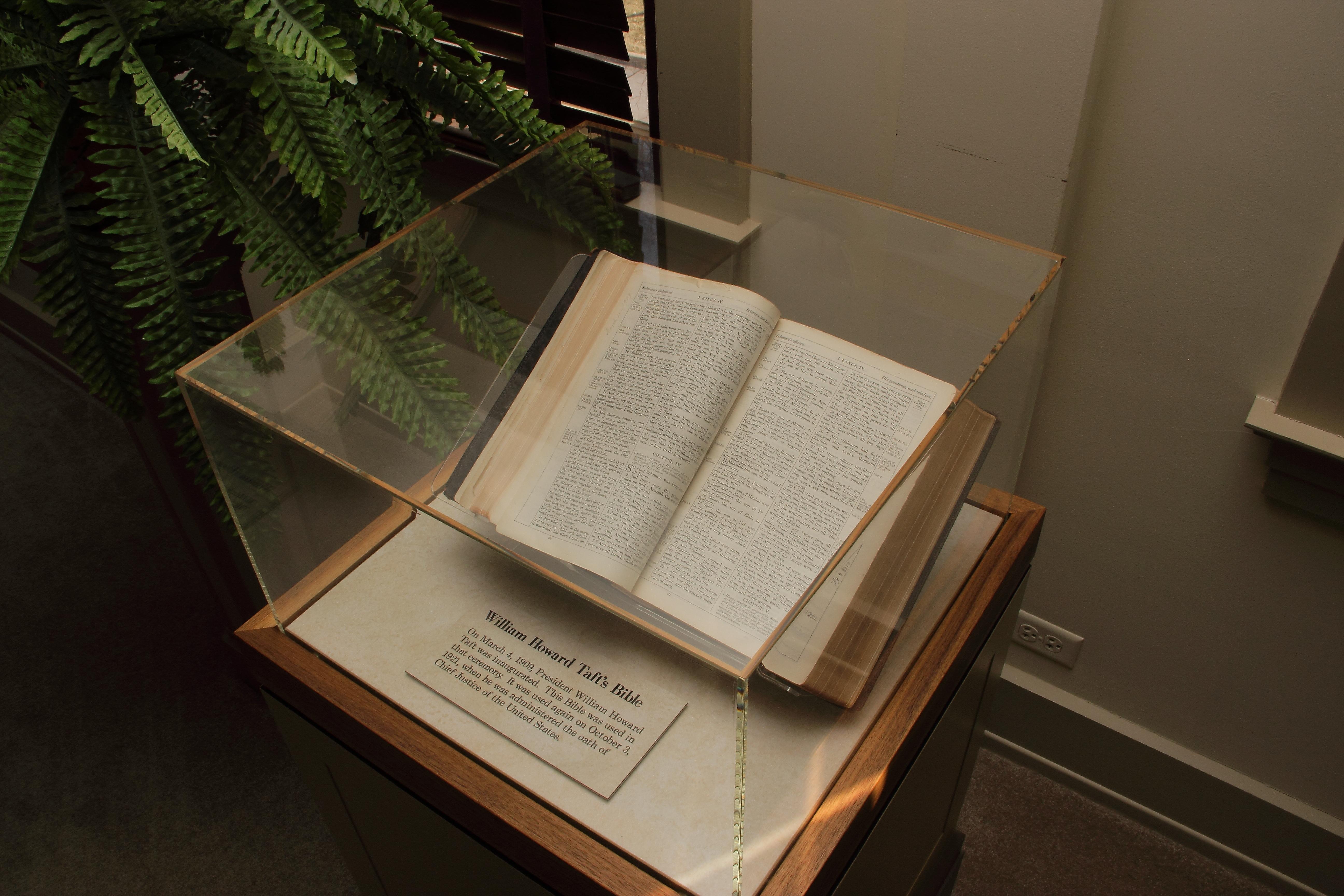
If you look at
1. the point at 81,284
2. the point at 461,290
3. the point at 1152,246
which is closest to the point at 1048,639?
the point at 1152,246

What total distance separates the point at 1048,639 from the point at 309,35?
4.44 ft

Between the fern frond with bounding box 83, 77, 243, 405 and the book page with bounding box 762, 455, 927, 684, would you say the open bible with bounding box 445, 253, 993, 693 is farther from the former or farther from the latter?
the fern frond with bounding box 83, 77, 243, 405

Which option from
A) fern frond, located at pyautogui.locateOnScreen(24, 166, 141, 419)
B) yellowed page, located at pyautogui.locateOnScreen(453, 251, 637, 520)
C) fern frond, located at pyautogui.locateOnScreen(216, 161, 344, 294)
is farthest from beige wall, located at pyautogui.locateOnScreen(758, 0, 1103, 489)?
fern frond, located at pyautogui.locateOnScreen(24, 166, 141, 419)

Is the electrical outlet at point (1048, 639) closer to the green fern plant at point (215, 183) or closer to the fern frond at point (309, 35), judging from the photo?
the green fern plant at point (215, 183)

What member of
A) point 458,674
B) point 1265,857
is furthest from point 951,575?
point 1265,857

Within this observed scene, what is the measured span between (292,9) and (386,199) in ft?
0.56

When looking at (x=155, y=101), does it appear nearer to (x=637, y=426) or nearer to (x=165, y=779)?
(x=637, y=426)

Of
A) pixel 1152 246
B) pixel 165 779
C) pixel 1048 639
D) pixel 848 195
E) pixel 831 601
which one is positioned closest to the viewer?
pixel 831 601

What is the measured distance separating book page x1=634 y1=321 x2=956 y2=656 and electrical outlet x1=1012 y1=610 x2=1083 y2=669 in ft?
2.99

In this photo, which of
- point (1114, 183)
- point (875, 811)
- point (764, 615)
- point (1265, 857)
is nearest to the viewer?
point (764, 615)

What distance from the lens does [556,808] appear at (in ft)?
2.32

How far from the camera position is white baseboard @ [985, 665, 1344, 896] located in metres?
1.43

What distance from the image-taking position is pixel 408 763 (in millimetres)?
772

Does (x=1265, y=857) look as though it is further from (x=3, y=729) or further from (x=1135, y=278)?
(x=3, y=729)
